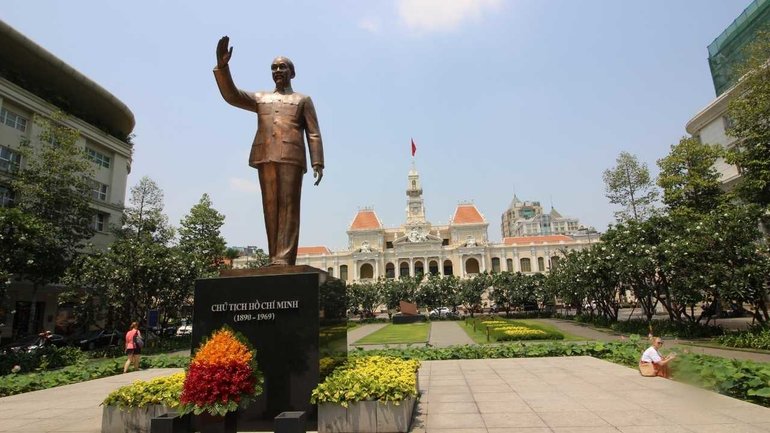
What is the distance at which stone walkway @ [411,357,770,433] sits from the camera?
5.48 metres

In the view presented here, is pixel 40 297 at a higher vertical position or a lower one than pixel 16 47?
lower

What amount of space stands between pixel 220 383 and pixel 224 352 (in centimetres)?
34

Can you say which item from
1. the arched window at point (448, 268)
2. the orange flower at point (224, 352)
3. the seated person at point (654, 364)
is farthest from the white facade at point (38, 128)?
the arched window at point (448, 268)

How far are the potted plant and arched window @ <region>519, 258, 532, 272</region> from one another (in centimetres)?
8066

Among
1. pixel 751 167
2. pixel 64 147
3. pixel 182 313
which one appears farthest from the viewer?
pixel 182 313

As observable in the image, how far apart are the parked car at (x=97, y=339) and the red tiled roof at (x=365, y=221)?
68523 millimetres

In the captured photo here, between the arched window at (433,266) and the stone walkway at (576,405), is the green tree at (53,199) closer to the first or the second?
the stone walkway at (576,405)

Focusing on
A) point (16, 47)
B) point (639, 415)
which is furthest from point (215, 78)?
point (16, 47)

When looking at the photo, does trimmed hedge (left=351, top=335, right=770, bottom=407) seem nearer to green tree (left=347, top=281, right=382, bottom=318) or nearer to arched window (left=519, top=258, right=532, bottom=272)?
green tree (left=347, top=281, right=382, bottom=318)

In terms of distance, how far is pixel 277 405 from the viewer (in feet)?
19.0

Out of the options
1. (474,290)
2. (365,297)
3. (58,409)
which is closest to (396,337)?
(58,409)

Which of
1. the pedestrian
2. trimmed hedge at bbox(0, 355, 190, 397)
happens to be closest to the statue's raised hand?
trimmed hedge at bbox(0, 355, 190, 397)

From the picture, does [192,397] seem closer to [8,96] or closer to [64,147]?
[64,147]

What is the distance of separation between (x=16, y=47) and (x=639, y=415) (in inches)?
1324
